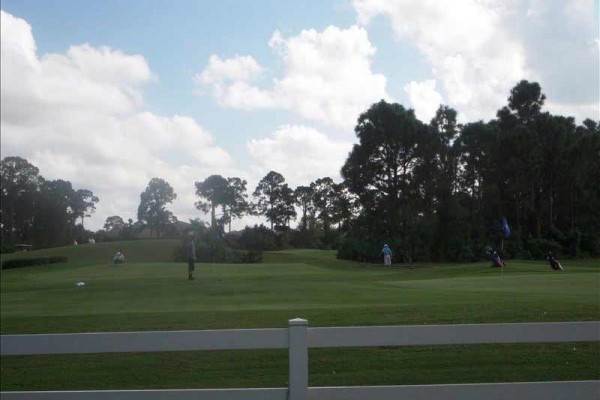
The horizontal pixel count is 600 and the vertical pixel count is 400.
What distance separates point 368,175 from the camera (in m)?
66.9

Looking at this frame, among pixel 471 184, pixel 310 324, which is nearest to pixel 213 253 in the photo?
pixel 471 184

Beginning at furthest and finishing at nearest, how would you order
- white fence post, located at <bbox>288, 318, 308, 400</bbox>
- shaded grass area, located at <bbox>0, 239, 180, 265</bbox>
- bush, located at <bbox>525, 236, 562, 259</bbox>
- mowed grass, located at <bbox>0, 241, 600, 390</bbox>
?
shaded grass area, located at <bbox>0, 239, 180, 265</bbox>
bush, located at <bbox>525, 236, 562, 259</bbox>
mowed grass, located at <bbox>0, 241, 600, 390</bbox>
white fence post, located at <bbox>288, 318, 308, 400</bbox>

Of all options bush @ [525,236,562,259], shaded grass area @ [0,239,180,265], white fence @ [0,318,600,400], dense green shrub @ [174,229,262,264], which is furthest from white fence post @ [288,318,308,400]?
shaded grass area @ [0,239,180,265]

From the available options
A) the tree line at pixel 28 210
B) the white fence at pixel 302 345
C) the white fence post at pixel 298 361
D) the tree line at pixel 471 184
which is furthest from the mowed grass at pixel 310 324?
the tree line at pixel 28 210

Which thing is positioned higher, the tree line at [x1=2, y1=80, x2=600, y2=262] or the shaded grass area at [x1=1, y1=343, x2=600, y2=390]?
the tree line at [x1=2, y1=80, x2=600, y2=262]

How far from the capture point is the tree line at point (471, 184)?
4056 centimetres

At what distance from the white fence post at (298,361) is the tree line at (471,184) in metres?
33.3

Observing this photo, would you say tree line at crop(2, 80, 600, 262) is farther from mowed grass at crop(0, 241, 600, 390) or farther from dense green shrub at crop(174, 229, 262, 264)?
mowed grass at crop(0, 241, 600, 390)

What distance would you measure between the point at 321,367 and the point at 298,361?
4.72m

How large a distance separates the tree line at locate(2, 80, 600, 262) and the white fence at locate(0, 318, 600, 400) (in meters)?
32.2

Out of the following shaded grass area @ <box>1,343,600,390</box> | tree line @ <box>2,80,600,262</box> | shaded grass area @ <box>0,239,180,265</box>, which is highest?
tree line @ <box>2,80,600,262</box>

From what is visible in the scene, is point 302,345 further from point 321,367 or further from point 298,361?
point 321,367

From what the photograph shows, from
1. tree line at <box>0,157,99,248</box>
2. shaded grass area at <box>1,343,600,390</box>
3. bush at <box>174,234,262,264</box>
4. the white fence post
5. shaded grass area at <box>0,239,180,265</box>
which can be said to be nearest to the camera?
the white fence post

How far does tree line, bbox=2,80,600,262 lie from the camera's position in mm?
40562
